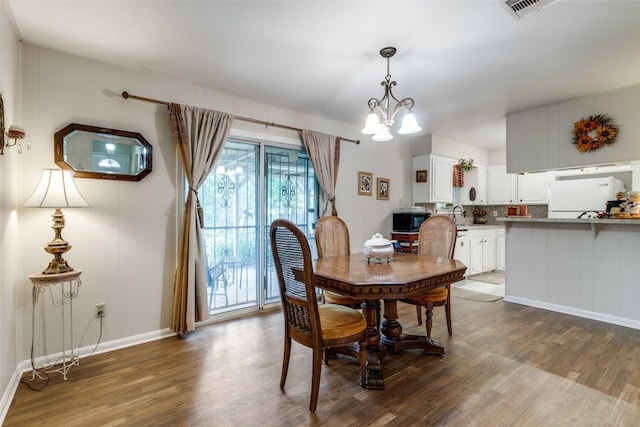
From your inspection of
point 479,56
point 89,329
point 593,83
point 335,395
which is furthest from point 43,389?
point 593,83

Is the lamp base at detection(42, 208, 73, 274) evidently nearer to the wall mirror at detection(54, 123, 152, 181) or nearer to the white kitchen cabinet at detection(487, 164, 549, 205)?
the wall mirror at detection(54, 123, 152, 181)

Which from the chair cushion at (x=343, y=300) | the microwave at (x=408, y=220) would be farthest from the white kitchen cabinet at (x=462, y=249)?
the chair cushion at (x=343, y=300)

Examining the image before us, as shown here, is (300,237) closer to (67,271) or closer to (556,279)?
(67,271)

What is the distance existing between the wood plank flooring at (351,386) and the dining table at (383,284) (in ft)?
0.34

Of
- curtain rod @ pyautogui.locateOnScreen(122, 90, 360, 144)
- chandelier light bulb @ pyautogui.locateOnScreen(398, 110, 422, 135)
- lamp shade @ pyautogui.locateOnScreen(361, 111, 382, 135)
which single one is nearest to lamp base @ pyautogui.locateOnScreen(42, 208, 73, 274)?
curtain rod @ pyautogui.locateOnScreen(122, 90, 360, 144)

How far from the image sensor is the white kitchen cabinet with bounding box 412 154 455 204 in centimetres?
514

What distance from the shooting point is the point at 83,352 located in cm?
254

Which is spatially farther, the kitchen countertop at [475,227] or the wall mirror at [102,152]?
the kitchen countertop at [475,227]

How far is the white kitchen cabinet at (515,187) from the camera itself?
5.50m

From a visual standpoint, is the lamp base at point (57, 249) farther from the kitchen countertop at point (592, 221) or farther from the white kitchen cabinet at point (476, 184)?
the white kitchen cabinet at point (476, 184)

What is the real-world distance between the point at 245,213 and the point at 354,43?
2.10 metres

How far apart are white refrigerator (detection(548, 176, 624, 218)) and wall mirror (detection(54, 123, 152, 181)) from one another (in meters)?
4.98

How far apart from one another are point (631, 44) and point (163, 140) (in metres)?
4.00

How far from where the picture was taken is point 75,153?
2529mm
